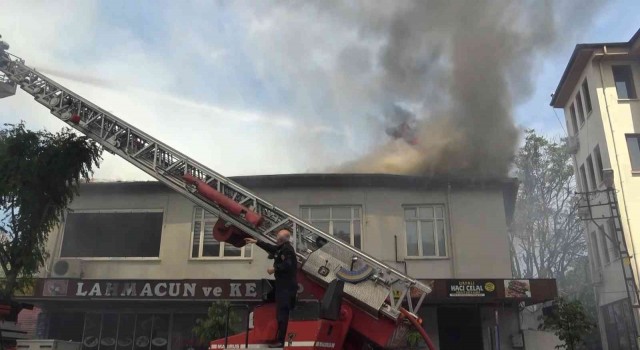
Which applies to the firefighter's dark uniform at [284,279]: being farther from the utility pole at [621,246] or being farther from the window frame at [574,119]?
the window frame at [574,119]

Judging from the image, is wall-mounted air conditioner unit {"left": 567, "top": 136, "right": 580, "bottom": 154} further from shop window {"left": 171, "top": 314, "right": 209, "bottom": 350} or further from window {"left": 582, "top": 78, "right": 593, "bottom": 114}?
shop window {"left": 171, "top": 314, "right": 209, "bottom": 350}

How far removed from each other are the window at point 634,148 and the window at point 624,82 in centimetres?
183

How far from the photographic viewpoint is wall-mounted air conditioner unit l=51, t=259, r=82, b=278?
17500 mm

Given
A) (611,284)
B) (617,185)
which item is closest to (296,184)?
(617,185)

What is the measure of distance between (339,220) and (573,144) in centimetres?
1519

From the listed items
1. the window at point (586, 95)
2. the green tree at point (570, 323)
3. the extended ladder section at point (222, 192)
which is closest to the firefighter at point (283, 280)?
the extended ladder section at point (222, 192)

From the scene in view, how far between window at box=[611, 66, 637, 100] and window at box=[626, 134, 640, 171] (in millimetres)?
1825

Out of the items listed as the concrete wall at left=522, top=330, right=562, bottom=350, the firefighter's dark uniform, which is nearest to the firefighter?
the firefighter's dark uniform

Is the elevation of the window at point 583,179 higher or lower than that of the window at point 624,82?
lower

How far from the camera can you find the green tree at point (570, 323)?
14.9 metres

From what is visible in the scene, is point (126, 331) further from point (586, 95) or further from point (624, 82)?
point (624, 82)

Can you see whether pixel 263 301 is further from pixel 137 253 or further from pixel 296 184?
pixel 137 253

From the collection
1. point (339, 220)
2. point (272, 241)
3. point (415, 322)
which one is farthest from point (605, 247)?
point (415, 322)

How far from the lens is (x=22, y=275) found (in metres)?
11.0
